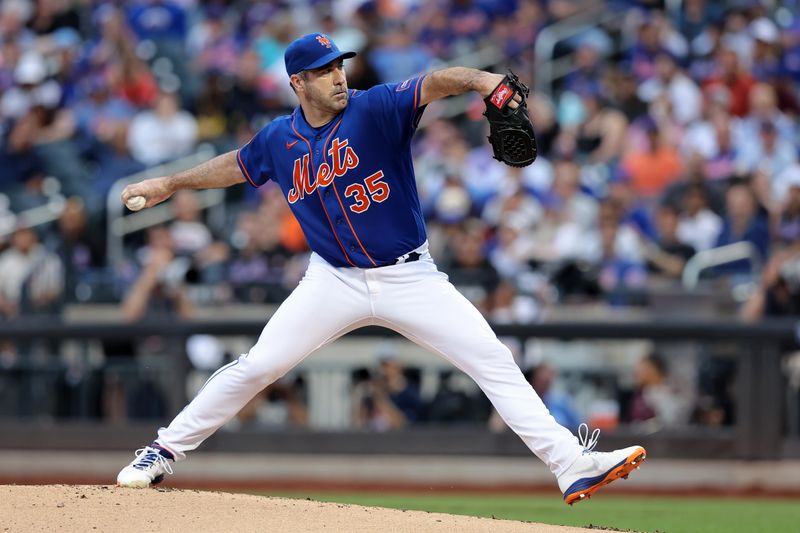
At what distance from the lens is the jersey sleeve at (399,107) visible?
5.88 metres

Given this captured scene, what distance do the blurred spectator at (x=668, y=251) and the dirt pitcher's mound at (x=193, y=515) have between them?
550cm

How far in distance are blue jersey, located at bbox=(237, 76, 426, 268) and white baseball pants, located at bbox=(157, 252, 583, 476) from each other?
0.11m

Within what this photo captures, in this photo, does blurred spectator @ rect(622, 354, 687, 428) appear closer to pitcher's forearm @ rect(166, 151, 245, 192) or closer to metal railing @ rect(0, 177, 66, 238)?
pitcher's forearm @ rect(166, 151, 245, 192)

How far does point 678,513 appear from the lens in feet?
28.8

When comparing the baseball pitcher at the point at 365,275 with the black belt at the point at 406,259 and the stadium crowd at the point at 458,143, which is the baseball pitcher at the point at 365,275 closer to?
the black belt at the point at 406,259

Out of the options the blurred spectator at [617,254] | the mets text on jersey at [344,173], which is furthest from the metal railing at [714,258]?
the mets text on jersey at [344,173]

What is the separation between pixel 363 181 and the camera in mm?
6062

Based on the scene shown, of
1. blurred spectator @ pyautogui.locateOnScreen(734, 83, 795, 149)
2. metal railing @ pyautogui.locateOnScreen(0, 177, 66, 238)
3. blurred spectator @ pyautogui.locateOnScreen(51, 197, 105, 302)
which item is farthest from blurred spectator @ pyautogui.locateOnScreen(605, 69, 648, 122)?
metal railing @ pyautogui.locateOnScreen(0, 177, 66, 238)

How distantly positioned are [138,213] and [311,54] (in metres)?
7.22

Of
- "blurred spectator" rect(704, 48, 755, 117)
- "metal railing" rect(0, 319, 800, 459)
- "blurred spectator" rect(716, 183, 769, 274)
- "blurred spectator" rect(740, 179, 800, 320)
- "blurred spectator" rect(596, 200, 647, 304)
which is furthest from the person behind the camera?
"blurred spectator" rect(704, 48, 755, 117)

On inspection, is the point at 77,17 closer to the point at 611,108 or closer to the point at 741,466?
the point at 611,108

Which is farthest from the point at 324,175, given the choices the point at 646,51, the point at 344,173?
the point at 646,51

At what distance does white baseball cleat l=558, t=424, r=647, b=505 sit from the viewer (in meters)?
5.89

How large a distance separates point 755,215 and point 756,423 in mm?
1858
